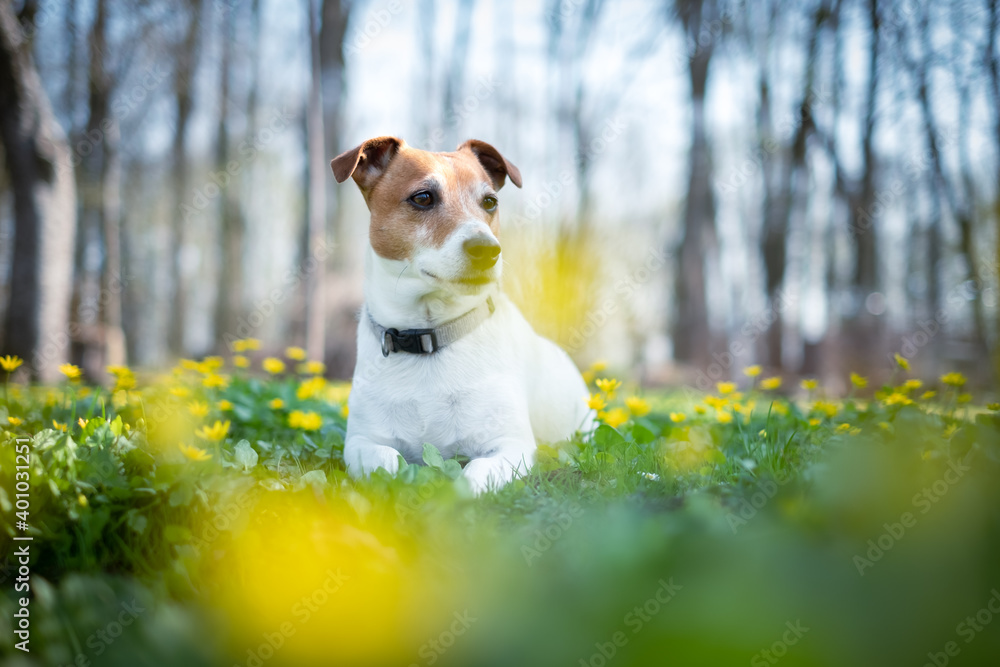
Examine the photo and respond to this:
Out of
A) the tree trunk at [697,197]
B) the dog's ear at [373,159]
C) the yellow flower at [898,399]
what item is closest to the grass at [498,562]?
the yellow flower at [898,399]

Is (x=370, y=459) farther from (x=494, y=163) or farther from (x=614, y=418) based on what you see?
(x=494, y=163)

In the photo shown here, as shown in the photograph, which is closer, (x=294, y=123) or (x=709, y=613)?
(x=709, y=613)

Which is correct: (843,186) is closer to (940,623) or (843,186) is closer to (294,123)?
(294,123)

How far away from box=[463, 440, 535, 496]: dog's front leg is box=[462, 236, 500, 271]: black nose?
899 mm

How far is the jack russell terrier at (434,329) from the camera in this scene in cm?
293

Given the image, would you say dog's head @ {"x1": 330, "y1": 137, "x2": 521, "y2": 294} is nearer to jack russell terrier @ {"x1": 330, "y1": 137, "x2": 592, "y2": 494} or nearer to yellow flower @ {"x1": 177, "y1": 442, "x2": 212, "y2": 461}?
jack russell terrier @ {"x1": 330, "y1": 137, "x2": 592, "y2": 494}

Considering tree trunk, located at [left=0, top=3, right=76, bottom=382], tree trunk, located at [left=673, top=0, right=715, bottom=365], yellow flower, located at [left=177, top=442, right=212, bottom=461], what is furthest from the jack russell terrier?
tree trunk, located at [left=673, top=0, right=715, bottom=365]

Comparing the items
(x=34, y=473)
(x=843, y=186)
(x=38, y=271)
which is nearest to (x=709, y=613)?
(x=34, y=473)

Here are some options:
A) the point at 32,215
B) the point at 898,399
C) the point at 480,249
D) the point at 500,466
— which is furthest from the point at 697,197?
the point at 32,215

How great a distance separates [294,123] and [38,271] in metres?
A: 9.21

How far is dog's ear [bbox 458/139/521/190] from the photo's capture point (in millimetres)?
3711

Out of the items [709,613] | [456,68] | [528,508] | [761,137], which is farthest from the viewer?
[456,68]

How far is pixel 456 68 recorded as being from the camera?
1401 cm

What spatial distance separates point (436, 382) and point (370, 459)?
0.49 metres
